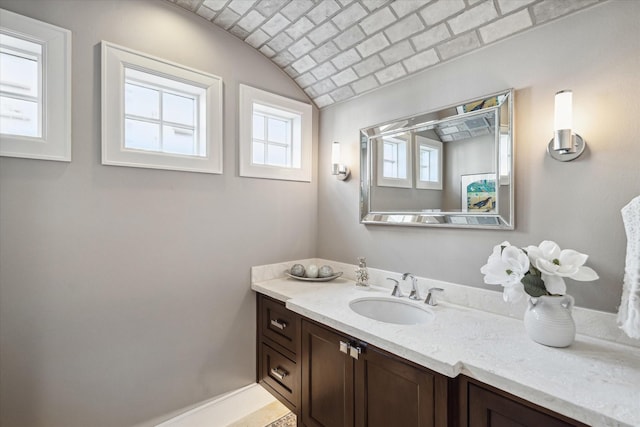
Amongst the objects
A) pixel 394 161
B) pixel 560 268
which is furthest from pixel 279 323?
pixel 560 268

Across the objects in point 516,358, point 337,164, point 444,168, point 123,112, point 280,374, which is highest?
point 123,112

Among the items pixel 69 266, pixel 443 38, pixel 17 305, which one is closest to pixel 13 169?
pixel 69 266

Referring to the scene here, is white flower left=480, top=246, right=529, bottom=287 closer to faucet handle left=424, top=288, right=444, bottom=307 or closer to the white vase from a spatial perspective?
the white vase

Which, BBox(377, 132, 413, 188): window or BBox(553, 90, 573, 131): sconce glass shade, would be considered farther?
BBox(377, 132, 413, 188): window

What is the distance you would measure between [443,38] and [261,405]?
8.53 ft

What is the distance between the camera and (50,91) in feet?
4.81

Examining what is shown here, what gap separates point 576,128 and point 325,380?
65.8 inches

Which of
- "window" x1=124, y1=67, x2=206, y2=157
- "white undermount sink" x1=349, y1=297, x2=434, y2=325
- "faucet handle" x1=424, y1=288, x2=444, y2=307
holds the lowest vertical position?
"white undermount sink" x1=349, y1=297, x2=434, y2=325

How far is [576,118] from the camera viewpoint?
4.29 ft

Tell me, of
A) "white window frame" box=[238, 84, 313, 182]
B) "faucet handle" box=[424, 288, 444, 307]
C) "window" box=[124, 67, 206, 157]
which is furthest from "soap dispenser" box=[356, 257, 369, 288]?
"window" box=[124, 67, 206, 157]

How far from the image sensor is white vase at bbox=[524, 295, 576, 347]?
1.14 metres

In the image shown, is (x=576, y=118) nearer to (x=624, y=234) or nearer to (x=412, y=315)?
(x=624, y=234)

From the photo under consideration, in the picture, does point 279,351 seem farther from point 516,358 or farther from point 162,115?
point 162,115

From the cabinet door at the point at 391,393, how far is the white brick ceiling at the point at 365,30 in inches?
63.6
